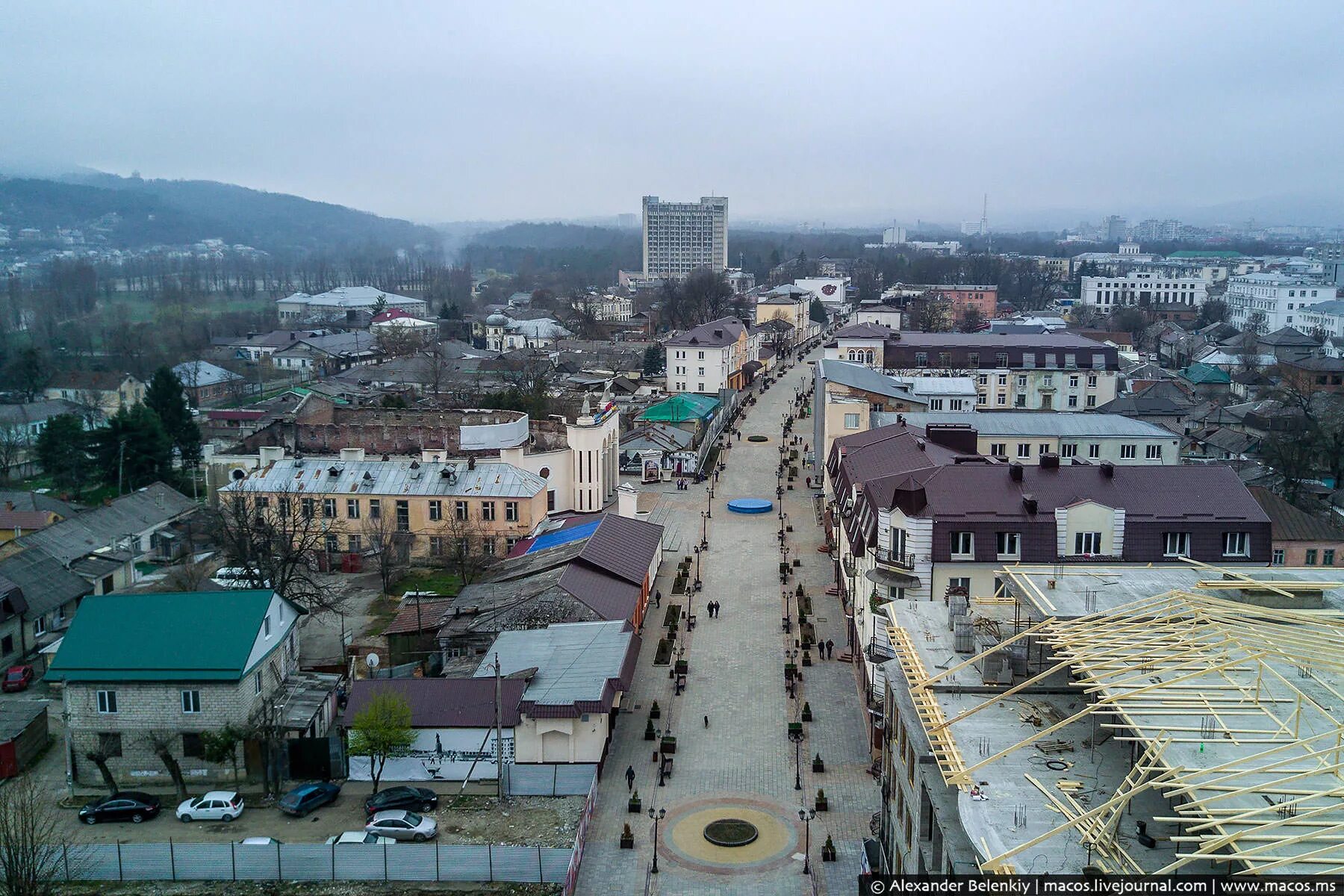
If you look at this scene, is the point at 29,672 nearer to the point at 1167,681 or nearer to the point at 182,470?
the point at 182,470

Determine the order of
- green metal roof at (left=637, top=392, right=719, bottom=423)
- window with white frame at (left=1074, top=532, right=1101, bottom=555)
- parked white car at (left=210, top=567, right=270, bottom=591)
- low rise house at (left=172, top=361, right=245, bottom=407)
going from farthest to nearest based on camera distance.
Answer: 1. low rise house at (left=172, top=361, right=245, bottom=407)
2. green metal roof at (left=637, top=392, right=719, bottom=423)
3. parked white car at (left=210, top=567, right=270, bottom=591)
4. window with white frame at (left=1074, top=532, right=1101, bottom=555)

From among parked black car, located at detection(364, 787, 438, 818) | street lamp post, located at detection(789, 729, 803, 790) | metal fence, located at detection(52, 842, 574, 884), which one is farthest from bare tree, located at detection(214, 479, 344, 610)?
street lamp post, located at detection(789, 729, 803, 790)

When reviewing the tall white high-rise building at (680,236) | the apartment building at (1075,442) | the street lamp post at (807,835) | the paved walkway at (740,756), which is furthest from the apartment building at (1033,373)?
the tall white high-rise building at (680,236)

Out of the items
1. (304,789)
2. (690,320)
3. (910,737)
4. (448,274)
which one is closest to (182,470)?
(304,789)

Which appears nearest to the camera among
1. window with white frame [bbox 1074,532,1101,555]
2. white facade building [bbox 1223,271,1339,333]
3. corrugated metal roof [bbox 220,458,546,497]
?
window with white frame [bbox 1074,532,1101,555]

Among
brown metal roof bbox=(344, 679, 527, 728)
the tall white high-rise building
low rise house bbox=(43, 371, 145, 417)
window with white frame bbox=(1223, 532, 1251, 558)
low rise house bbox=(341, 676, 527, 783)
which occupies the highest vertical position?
the tall white high-rise building

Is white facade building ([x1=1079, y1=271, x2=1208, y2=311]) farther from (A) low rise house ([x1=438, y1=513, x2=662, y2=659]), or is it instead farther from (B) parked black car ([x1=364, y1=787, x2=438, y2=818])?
(B) parked black car ([x1=364, y1=787, x2=438, y2=818])
